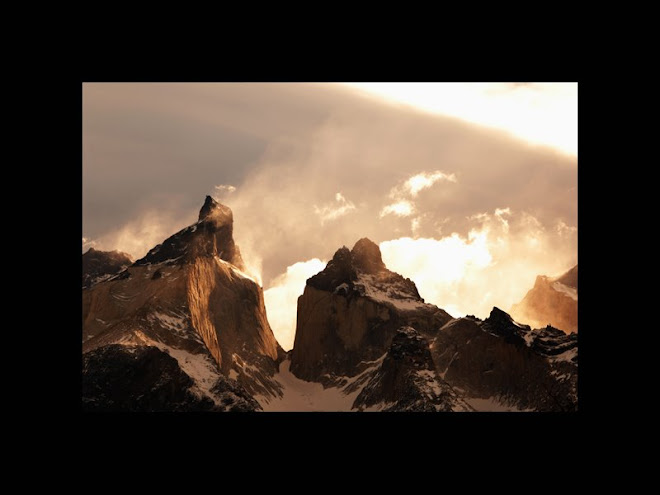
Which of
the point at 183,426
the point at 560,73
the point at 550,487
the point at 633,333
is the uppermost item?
the point at 560,73

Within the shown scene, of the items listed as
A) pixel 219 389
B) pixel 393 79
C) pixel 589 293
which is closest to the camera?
pixel 589 293

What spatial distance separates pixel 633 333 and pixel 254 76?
13196 millimetres

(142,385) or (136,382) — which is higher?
(136,382)

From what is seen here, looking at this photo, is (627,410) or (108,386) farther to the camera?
(108,386)

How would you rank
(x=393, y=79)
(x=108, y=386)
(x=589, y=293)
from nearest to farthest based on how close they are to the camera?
1. (x=589, y=293)
2. (x=393, y=79)
3. (x=108, y=386)

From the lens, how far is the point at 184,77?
31609 mm

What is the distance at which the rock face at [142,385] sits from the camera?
18162cm

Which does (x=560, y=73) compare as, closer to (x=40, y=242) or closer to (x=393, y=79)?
(x=393, y=79)

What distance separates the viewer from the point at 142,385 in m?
187

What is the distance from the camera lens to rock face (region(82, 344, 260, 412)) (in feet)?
596

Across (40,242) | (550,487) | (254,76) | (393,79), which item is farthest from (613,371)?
(40,242)

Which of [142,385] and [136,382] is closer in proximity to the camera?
[136,382]

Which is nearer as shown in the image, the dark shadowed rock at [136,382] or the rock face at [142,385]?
the dark shadowed rock at [136,382]

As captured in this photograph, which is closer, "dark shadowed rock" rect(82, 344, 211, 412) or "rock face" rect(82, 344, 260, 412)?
"dark shadowed rock" rect(82, 344, 211, 412)
